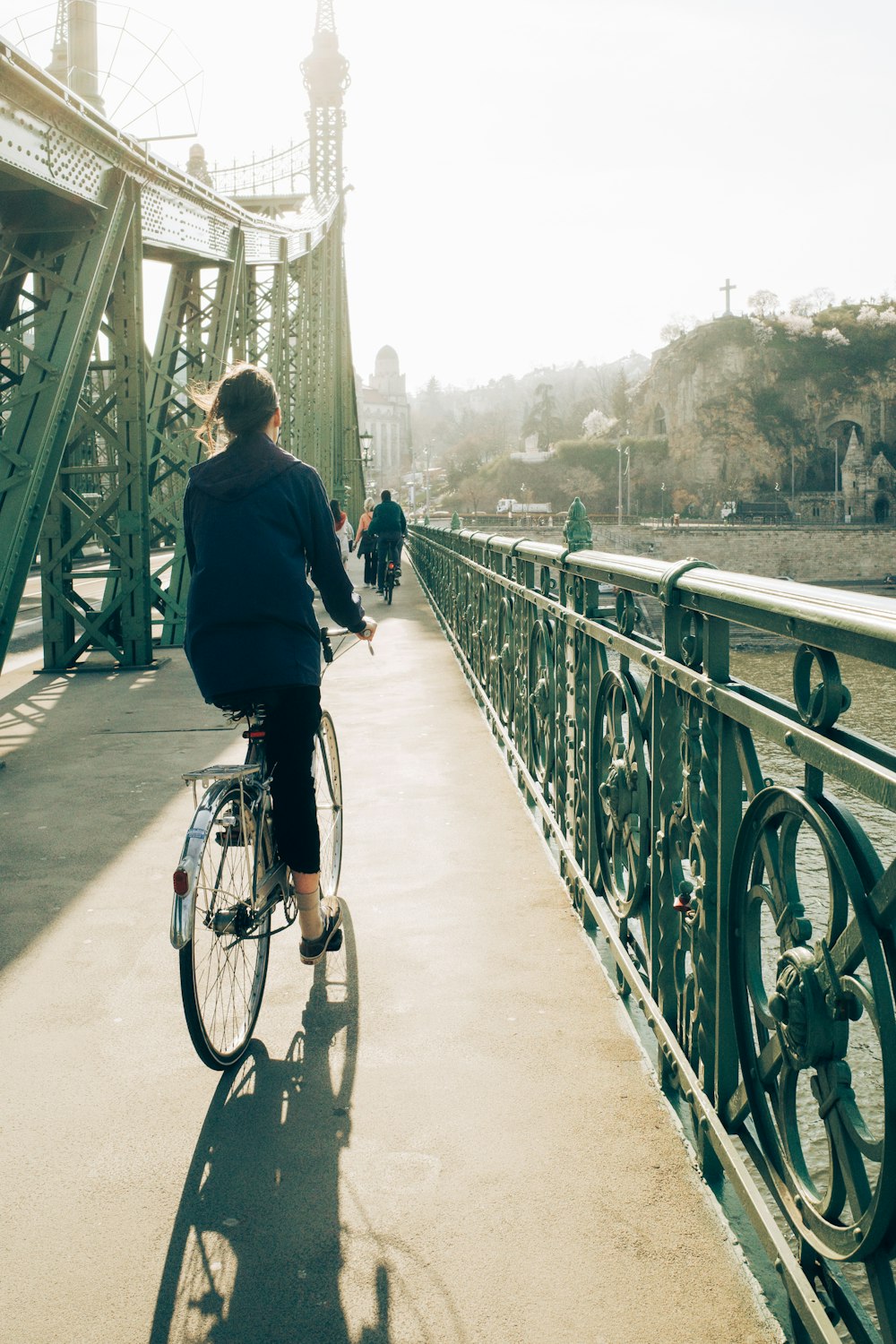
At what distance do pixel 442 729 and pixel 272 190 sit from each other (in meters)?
24.4

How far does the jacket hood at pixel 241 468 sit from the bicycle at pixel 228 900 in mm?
549

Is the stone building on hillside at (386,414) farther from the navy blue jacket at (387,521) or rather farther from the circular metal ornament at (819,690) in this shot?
the circular metal ornament at (819,690)

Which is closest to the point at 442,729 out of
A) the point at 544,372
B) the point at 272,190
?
the point at 272,190

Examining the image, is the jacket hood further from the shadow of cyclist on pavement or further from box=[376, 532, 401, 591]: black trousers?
box=[376, 532, 401, 591]: black trousers

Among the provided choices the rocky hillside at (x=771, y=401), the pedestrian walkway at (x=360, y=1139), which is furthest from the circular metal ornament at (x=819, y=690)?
the rocky hillside at (x=771, y=401)

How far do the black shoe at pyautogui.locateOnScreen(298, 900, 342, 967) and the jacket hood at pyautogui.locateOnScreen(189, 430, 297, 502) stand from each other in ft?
4.18

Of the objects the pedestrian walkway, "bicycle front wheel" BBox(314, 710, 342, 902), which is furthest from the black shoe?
"bicycle front wheel" BBox(314, 710, 342, 902)

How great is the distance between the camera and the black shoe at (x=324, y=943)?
3.44 meters

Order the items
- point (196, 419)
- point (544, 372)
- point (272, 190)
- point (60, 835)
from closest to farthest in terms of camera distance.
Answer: point (60, 835) < point (196, 419) < point (272, 190) < point (544, 372)

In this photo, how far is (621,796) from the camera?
120 inches

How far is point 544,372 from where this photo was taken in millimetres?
189125

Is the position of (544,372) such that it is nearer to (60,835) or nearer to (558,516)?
(558,516)

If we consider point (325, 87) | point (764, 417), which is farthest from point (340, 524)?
point (764, 417)

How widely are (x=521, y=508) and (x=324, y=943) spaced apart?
11100 cm
